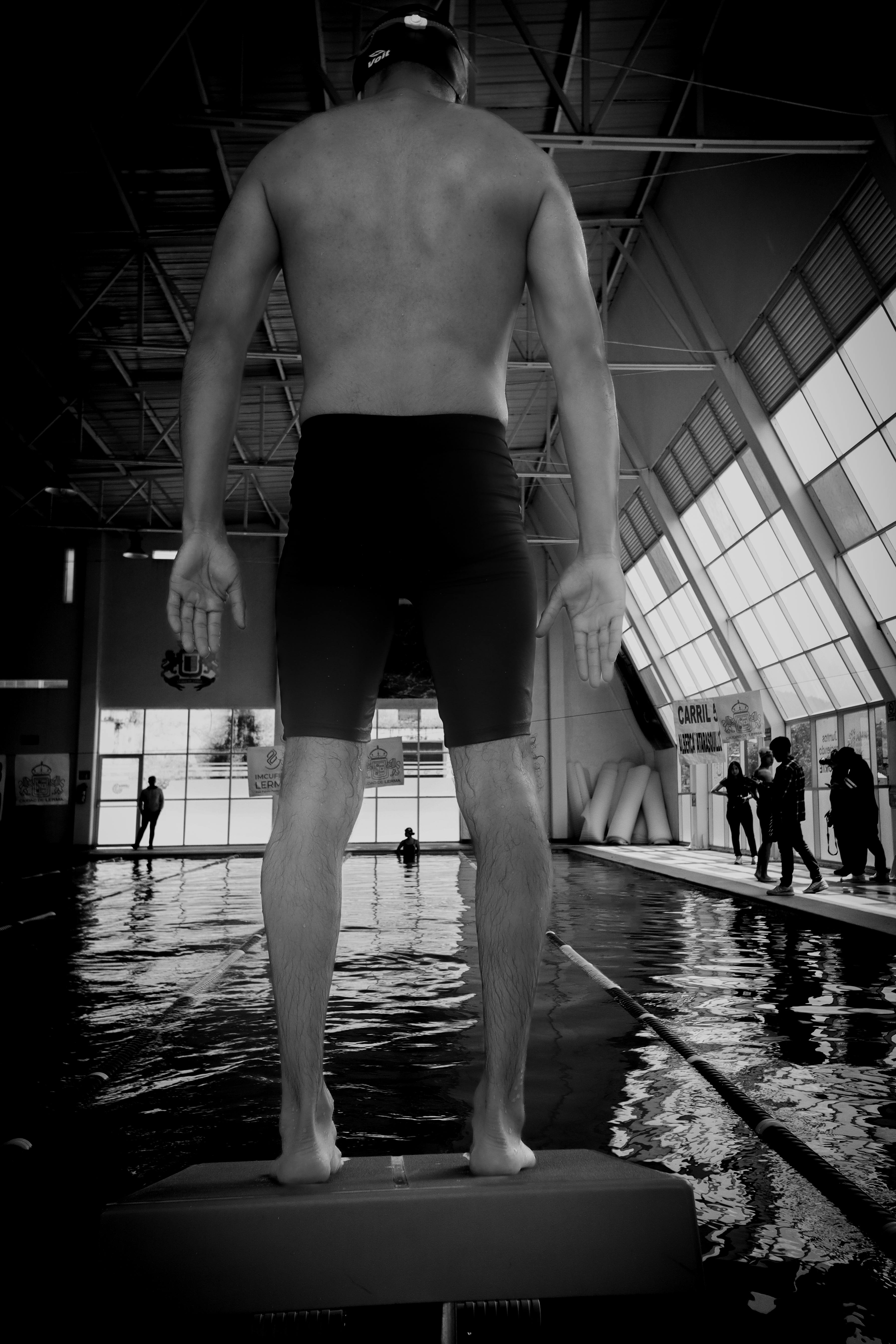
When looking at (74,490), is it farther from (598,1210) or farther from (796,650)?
(598,1210)

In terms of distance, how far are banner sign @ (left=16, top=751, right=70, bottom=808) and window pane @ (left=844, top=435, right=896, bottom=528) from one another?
65.8ft

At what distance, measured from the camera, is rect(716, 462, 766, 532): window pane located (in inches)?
616

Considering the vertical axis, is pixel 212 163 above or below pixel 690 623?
above

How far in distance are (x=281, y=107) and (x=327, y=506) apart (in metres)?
13.2

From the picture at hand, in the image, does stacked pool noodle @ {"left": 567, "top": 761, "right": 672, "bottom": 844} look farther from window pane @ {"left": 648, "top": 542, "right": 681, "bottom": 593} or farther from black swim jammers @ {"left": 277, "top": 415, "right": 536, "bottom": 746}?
black swim jammers @ {"left": 277, "top": 415, "right": 536, "bottom": 746}

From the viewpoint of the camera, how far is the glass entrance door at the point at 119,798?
26.8m

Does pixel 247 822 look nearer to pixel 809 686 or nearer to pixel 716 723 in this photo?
pixel 716 723

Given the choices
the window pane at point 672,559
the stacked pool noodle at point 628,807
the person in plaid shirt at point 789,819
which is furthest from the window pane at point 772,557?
the stacked pool noodle at point 628,807

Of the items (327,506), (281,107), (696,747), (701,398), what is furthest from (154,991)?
(696,747)

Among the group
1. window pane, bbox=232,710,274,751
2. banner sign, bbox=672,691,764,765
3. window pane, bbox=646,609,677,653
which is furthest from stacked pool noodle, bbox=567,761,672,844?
window pane, bbox=232,710,274,751

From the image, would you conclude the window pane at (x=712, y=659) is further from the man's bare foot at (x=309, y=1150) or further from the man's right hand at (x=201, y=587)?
the man's bare foot at (x=309, y=1150)

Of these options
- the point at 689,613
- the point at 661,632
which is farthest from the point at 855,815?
the point at 661,632

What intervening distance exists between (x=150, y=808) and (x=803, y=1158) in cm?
2355

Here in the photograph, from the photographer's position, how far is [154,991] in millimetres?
4934
